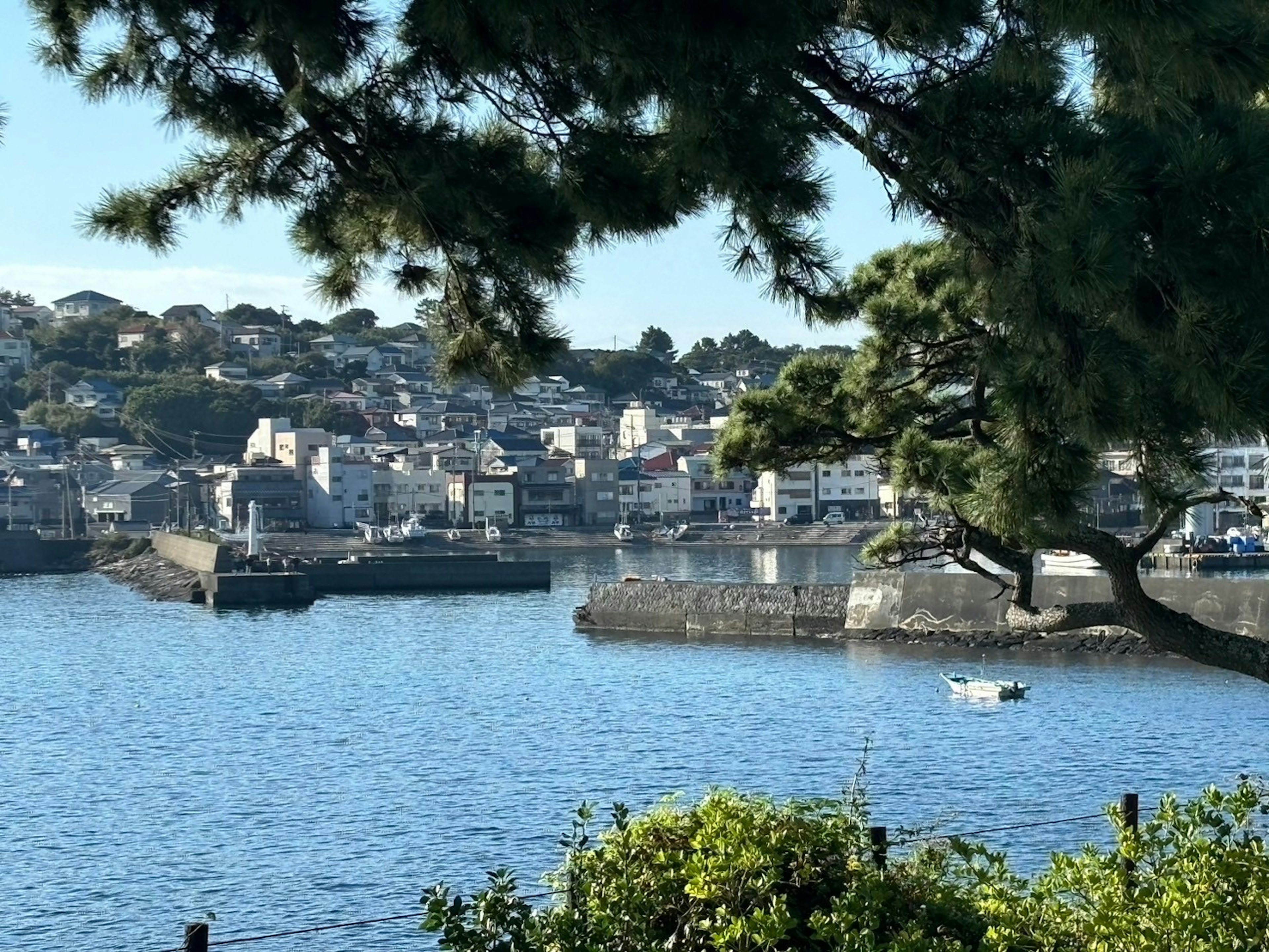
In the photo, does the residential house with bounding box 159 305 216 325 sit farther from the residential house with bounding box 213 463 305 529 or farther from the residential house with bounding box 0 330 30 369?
the residential house with bounding box 213 463 305 529

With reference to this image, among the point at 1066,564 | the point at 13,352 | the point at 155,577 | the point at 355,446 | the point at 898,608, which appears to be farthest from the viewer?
the point at 13,352

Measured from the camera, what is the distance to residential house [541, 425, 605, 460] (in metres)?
80.9

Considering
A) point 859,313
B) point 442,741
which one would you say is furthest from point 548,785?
point 859,313

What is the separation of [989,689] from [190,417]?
227ft

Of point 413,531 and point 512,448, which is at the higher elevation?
point 512,448

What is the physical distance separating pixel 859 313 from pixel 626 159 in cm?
144

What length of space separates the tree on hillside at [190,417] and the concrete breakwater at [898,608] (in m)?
53.0

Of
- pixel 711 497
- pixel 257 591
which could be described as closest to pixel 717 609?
pixel 257 591

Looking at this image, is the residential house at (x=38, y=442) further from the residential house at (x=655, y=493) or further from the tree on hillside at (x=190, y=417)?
the residential house at (x=655, y=493)

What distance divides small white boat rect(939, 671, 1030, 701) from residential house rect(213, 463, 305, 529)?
5038 centimetres

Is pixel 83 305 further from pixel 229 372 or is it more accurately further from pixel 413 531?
pixel 413 531

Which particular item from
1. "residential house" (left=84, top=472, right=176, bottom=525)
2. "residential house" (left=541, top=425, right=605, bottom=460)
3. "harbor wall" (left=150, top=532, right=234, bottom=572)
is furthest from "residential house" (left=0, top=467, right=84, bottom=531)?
"residential house" (left=541, top=425, right=605, bottom=460)

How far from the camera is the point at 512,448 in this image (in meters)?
81.0

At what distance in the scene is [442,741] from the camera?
18391 mm
